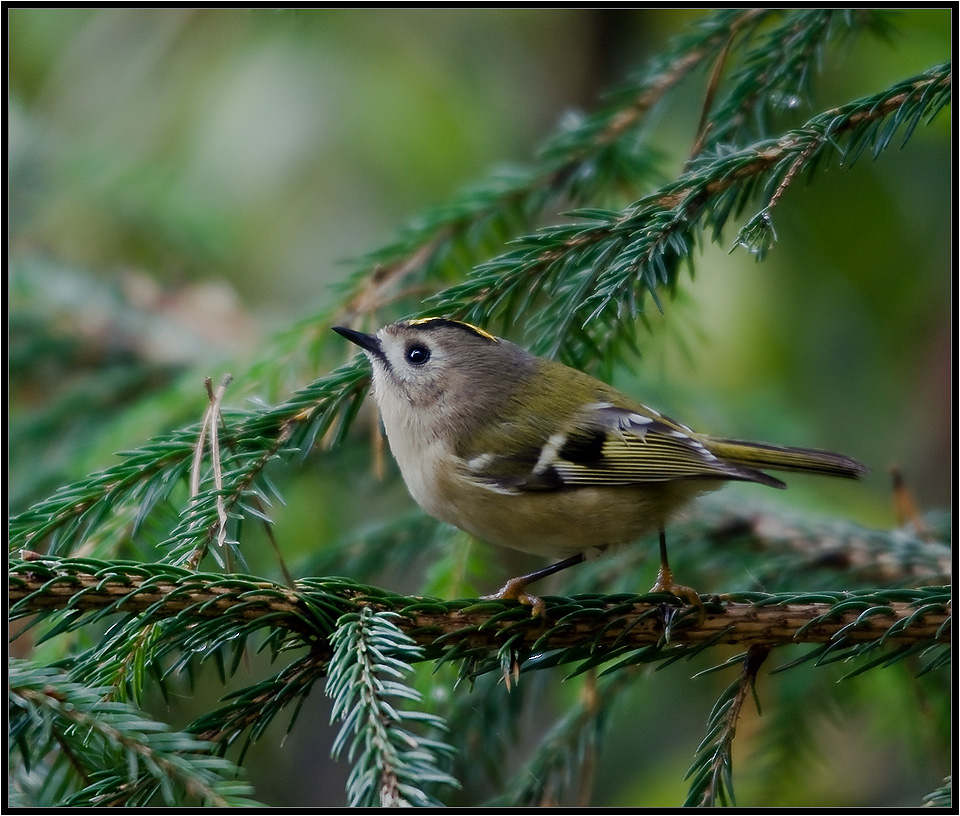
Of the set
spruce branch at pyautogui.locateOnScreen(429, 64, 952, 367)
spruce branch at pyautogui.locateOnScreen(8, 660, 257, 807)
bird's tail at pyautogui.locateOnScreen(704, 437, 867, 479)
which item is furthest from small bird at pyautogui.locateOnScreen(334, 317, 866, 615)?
spruce branch at pyautogui.locateOnScreen(8, 660, 257, 807)

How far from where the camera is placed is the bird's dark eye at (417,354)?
163cm

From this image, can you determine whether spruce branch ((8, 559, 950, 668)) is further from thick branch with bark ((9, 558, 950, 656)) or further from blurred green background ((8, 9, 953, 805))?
blurred green background ((8, 9, 953, 805))

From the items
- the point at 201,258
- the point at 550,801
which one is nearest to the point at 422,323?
the point at 550,801

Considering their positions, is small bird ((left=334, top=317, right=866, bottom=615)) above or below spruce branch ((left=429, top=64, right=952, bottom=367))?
below

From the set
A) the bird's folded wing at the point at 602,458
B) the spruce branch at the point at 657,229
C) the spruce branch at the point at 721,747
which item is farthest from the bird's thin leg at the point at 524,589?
the spruce branch at the point at 657,229

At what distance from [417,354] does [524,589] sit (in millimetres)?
482

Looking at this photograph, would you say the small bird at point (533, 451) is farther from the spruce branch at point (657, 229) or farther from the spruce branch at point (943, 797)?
the spruce branch at point (943, 797)

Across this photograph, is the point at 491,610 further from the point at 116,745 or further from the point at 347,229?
the point at 347,229

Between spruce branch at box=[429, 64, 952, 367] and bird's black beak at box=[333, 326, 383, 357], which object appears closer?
spruce branch at box=[429, 64, 952, 367]

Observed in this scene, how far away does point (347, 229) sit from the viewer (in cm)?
335

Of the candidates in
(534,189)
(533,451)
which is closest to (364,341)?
(533,451)

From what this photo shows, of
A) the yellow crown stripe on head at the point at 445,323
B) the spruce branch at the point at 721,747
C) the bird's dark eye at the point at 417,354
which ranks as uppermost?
the yellow crown stripe on head at the point at 445,323

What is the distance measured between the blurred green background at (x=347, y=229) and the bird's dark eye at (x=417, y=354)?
287 millimetres

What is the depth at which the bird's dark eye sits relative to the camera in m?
1.63
